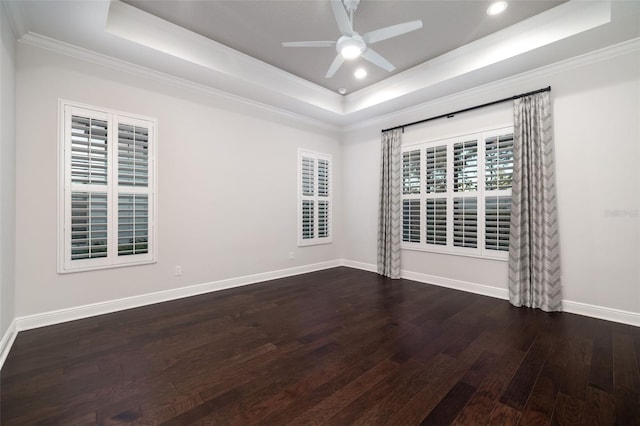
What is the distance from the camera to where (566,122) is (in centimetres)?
335

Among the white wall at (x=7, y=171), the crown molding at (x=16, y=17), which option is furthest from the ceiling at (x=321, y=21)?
the white wall at (x=7, y=171)

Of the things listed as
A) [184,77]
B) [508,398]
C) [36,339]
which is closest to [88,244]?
[36,339]

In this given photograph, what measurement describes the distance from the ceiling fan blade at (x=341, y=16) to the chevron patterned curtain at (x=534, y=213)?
99.0 inches

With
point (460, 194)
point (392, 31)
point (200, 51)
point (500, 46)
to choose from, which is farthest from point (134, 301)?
point (500, 46)

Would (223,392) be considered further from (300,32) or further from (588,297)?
(588,297)

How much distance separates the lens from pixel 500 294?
3807mm

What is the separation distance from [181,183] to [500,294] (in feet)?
15.0

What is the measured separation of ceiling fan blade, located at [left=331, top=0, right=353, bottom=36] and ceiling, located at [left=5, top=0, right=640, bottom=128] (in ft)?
1.54

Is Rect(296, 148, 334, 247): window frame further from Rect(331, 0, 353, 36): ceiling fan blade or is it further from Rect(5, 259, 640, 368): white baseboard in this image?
Rect(331, 0, 353, 36): ceiling fan blade

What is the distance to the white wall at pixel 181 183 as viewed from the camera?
2.85 m

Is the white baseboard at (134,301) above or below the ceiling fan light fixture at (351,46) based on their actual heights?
below

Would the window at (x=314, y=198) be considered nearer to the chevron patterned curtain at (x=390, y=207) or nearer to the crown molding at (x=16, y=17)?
the chevron patterned curtain at (x=390, y=207)

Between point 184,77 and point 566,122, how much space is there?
4794mm

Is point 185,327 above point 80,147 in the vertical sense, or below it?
below
